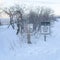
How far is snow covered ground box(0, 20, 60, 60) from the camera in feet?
3.85

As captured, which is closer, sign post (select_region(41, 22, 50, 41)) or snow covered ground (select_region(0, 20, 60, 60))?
snow covered ground (select_region(0, 20, 60, 60))

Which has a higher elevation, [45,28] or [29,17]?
[29,17]

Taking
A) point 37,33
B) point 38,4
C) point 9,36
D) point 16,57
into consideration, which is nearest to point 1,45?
point 9,36

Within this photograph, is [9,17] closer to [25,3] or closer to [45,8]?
[25,3]

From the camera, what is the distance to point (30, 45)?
127 cm

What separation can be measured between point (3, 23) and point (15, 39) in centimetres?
20

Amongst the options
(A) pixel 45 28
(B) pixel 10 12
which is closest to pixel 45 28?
(A) pixel 45 28

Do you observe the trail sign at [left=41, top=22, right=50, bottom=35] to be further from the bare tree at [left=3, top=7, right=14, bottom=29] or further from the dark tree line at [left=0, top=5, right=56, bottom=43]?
the bare tree at [left=3, top=7, right=14, bottom=29]

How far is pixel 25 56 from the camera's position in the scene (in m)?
1.15

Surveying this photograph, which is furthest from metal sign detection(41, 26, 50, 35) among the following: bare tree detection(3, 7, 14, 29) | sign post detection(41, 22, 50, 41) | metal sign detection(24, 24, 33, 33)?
bare tree detection(3, 7, 14, 29)

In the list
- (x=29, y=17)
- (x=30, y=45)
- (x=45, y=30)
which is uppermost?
(x=29, y=17)

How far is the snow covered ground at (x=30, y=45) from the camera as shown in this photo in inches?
46.2

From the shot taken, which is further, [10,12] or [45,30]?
[45,30]

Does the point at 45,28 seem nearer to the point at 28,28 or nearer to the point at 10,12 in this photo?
the point at 28,28
